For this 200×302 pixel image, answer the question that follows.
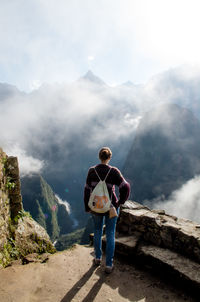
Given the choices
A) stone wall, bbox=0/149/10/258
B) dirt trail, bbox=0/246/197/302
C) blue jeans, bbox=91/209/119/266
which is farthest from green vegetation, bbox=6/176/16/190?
blue jeans, bbox=91/209/119/266

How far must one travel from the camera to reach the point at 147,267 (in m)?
5.07

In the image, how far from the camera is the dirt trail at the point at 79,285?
387 cm

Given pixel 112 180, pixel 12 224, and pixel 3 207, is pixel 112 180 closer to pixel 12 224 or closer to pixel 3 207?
pixel 3 207

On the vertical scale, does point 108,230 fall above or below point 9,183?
below

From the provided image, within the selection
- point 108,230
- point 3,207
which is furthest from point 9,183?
point 108,230

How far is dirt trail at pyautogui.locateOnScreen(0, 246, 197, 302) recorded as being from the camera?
387 centimetres

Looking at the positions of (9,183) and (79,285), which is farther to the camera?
(9,183)

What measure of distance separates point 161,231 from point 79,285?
114 inches

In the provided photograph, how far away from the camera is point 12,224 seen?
6.46 metres

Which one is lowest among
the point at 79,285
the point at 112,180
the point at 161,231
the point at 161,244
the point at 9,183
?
the point at 79,285

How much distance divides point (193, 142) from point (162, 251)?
19474cm

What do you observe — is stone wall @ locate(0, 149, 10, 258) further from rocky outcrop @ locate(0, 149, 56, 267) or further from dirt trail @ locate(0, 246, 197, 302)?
dirt trail @ locate(0, 246, 197, 302)

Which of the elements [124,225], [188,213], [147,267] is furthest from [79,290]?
[188,213]

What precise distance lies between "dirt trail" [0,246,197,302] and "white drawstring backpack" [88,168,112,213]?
180 cm
